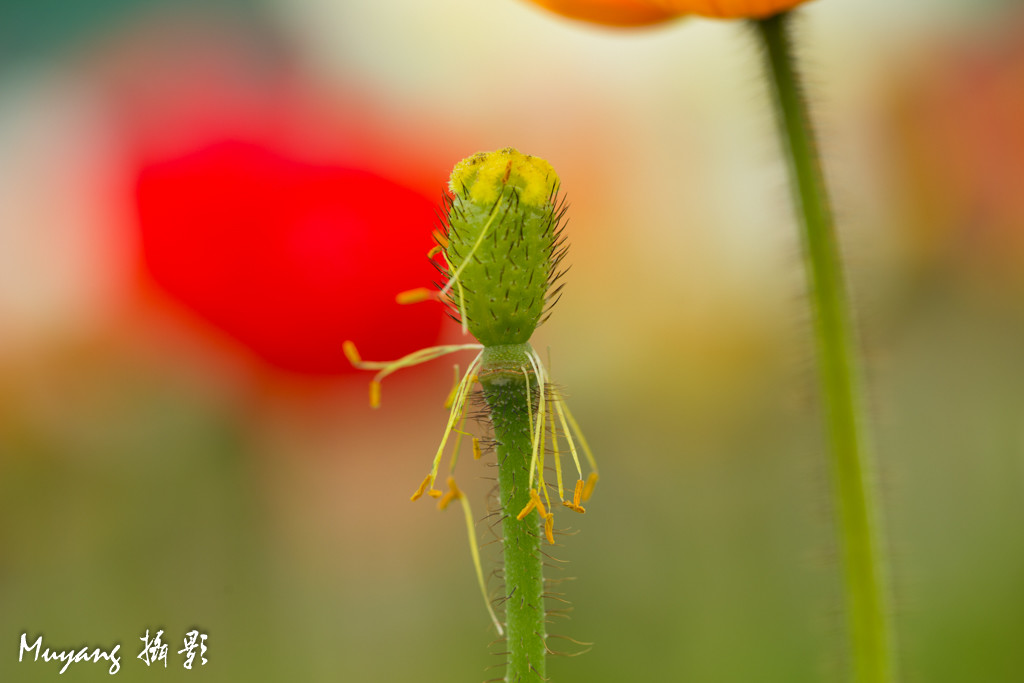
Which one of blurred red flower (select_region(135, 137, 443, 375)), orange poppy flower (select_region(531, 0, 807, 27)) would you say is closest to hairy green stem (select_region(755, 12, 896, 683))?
orange poppy flower (select_region(531, 0, 807, 27))

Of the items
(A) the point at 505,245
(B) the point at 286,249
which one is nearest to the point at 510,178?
(A) the point at 505,245

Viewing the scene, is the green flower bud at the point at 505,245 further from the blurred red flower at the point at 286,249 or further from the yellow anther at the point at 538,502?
the blurred red flower at the point at 286,249

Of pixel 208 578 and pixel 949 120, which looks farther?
pixel 949 120

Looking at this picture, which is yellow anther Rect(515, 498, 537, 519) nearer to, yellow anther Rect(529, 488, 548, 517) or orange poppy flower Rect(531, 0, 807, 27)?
yellow anther Rect(529, 488, 548, 517)

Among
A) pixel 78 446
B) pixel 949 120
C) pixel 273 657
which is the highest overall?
pixel 949 120

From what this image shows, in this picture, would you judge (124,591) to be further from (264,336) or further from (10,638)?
(264,336)

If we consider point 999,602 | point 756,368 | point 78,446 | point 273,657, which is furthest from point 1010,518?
point 78,446

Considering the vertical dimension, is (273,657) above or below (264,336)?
below

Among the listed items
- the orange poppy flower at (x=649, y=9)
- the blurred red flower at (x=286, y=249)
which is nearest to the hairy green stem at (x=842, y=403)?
the orange poppy flower at (x=649, y=9)
